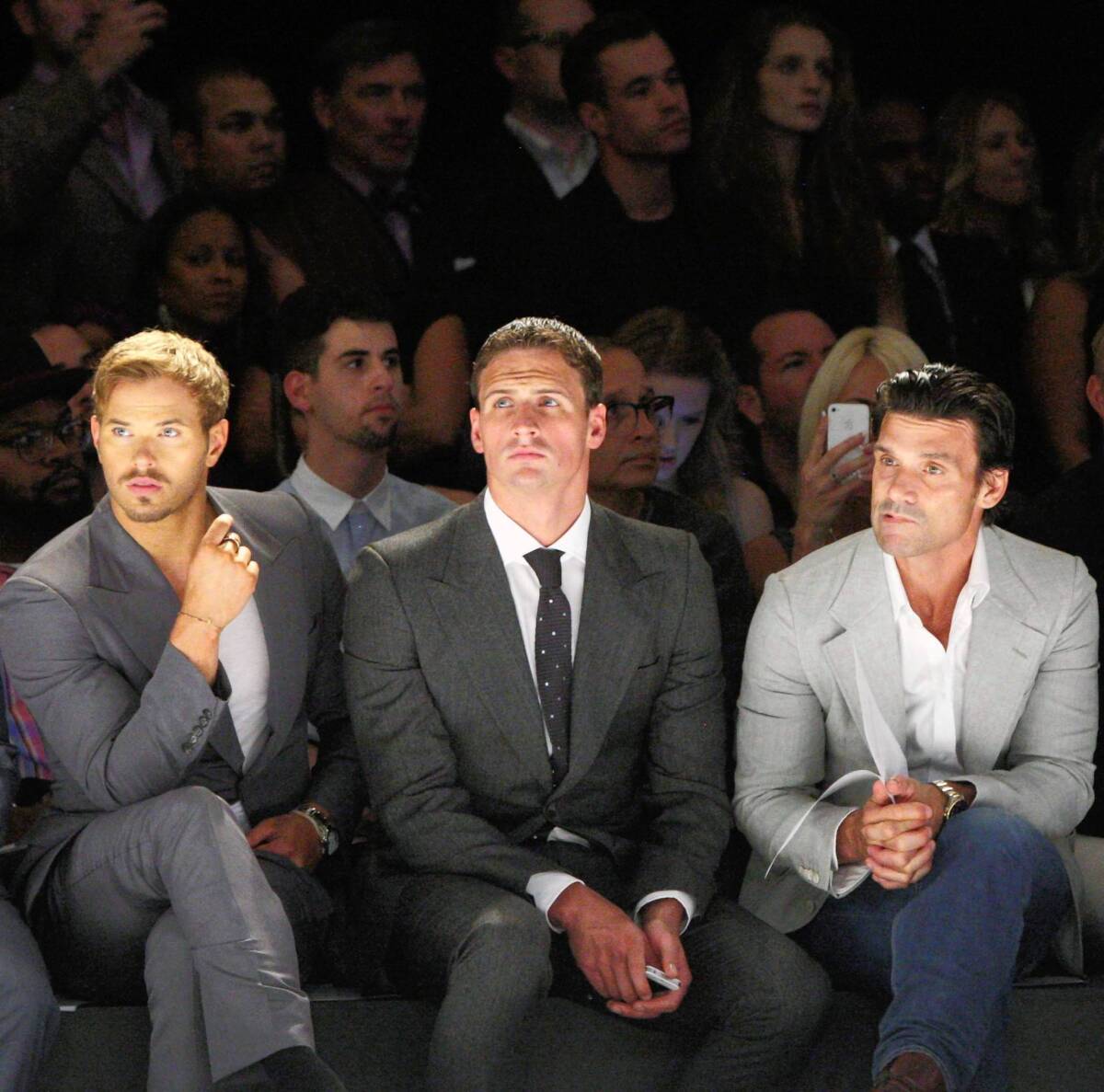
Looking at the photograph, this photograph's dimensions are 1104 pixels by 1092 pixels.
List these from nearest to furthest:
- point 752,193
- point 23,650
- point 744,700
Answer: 1. point 23,650
2. point 744,700
3. point 752,193

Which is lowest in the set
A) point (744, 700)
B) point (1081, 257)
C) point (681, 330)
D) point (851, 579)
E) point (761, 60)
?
point (744, 700)

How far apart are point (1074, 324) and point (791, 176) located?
837mm

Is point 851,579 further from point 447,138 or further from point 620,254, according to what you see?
point 447,138

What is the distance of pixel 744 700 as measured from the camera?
2.87 meters

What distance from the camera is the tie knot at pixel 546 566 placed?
282cm

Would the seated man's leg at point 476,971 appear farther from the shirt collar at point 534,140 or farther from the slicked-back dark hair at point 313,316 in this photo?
the shirt collar at point 534,140

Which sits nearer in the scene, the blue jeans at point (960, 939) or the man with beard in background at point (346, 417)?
the blue jeans at point (960, 939)

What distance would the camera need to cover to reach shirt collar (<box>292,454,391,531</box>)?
3.76m

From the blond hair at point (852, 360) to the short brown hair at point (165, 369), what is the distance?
1741 mm

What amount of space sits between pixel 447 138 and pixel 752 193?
0.79 m

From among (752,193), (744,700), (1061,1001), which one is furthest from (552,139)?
(1061,1001)

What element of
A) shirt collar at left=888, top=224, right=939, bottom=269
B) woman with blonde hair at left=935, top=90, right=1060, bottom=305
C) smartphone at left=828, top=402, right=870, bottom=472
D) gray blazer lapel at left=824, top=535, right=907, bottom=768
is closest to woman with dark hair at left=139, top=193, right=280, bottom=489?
smartphone at left=828, top=402, right=870, bottom=472

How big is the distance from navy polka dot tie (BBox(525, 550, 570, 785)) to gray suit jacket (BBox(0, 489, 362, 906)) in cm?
40

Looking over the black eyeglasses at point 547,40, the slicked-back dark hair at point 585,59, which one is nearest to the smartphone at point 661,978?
the slicked-back dark hair at point 585,59
